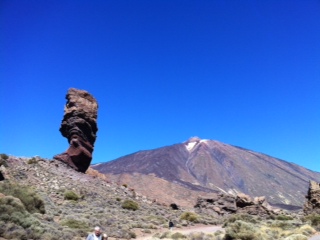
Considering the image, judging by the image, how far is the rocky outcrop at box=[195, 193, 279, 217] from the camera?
37812mm

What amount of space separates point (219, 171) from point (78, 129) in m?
130

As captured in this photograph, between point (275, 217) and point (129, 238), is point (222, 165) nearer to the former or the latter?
point (275, 217)

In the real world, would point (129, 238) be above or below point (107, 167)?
below

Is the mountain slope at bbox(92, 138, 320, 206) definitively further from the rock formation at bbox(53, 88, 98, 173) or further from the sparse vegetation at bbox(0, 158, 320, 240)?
the sparse vegetation at bbox(0, 158, 320, 240)

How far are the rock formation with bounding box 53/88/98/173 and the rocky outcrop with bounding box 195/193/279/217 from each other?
14.9 meters

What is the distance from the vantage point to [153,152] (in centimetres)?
19138

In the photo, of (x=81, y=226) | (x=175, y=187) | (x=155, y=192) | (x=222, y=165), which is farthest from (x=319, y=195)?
(x=222, y=165)

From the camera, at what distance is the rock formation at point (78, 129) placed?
38.6 m

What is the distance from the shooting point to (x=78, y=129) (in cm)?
3866

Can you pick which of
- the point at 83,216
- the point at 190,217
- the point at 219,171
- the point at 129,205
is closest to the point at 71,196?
the point at 129,205

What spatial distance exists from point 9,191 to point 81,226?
5.14m

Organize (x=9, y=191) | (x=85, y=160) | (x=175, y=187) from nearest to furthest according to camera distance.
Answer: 1. (x=9, y=191)
2. (x=85, y=160)
3. (x=175, y=187)

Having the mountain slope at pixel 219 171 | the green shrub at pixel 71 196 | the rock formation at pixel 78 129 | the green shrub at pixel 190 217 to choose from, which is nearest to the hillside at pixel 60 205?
the green shrub at pixel 71 196

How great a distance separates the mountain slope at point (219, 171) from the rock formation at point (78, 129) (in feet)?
279
